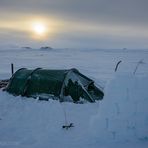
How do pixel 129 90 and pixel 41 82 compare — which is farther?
pixel 41 82

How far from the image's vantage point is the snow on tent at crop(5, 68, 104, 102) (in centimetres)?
1141

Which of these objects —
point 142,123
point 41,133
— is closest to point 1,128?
point 41,133

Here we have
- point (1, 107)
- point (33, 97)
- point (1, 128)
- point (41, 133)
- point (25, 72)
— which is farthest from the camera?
point (25, 72)

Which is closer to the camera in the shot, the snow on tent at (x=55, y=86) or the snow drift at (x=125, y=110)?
the snow drift at (x=125, y=110)

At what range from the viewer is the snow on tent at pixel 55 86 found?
449 inches

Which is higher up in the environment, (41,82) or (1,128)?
(41,82)

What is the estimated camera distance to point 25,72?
12.6 meters

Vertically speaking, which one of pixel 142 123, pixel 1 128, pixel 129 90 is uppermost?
pixel 129 90

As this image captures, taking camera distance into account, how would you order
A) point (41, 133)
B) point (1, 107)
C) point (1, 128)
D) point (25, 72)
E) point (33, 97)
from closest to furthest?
1. point (41, 133)
2. point (1, 128)
3. point (1, 107)
4. point (33, 97)
5. point (25, 72)

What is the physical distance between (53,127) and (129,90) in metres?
2.82

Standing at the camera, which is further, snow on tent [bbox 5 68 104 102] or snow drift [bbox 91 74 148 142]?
snow on tent [bbox 5 68 104 102]

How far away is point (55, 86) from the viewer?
11.5 meters

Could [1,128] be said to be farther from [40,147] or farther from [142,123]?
[142,123]

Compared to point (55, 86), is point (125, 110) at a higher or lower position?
higher
